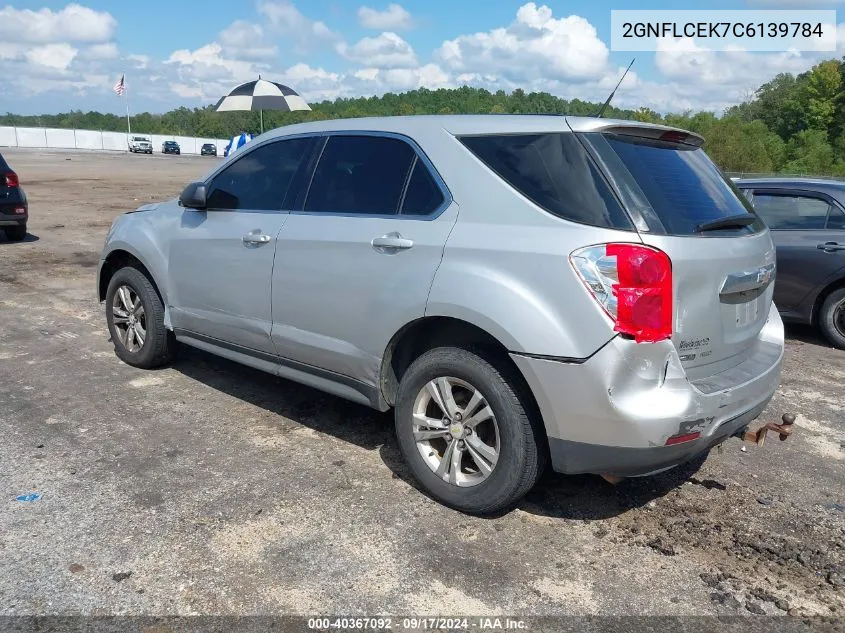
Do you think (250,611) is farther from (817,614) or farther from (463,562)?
(817,614)

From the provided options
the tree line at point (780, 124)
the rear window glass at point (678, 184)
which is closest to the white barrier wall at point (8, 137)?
the tree line at point (780, 124)

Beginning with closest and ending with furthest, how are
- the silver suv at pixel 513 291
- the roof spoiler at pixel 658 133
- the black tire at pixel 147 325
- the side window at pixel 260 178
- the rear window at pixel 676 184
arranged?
the silver suv at pixel 513 291
the rear window at pixel 676 184
the roof spoiler at pixel 658 133
the side window at pixel 260 178
the black tire at pixel 147 325

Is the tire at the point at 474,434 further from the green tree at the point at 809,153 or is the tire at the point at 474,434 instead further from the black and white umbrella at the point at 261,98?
the green tree at the point at 809,153

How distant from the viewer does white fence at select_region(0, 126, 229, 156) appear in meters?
72.0

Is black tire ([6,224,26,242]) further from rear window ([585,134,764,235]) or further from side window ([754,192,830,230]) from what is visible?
rear window ([585,134,764,235])

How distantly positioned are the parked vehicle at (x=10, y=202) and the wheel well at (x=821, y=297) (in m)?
11.2

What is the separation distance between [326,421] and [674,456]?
7.56 feet

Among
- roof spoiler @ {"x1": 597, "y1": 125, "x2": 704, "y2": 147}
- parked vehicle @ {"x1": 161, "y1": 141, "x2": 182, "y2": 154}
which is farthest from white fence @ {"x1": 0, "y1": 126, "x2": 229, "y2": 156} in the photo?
roof spoiler @ {"x1": 597, "y1": 125, "x2": 704, "y2": 147}

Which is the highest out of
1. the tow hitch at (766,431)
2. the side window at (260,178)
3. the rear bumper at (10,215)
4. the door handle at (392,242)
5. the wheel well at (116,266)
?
the side window at (260,178)

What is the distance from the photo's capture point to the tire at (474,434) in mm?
3189

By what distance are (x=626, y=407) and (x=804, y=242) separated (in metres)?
4.96

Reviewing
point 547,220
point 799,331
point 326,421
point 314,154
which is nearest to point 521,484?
point 547,220

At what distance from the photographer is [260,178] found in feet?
14.7

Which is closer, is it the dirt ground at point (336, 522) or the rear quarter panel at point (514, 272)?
the dirt ground at point (336, 522)
